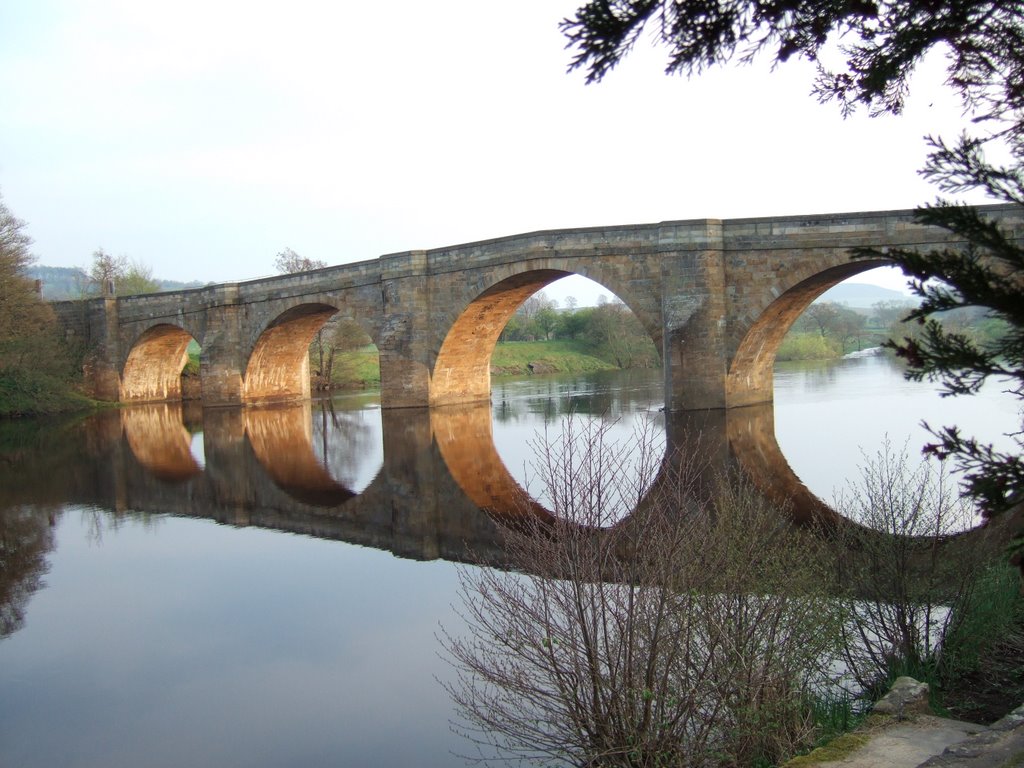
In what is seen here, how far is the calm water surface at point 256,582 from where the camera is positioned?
546 cm

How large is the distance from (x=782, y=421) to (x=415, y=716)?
1410 centimetres

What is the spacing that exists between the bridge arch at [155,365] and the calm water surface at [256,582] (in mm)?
14726

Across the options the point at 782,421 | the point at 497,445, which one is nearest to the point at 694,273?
the point at 782,421

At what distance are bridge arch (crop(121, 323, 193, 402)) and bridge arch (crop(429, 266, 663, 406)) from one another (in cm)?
1356

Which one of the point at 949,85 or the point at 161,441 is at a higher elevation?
the point at 949,85

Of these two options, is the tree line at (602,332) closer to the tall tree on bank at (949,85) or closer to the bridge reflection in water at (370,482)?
the bridge reflection in water at (370,482)

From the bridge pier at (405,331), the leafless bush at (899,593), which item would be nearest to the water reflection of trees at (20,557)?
the leafless bush at (899,593)

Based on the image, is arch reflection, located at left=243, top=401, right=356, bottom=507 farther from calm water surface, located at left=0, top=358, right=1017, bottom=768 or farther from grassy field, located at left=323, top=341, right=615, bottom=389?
grassy field, located at left=323, top=341, right=615, bottom=389

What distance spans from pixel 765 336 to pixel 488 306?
730 cm

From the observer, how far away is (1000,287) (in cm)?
236

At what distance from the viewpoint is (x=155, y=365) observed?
119ft

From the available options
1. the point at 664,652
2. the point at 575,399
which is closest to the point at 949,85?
the point at 664,652

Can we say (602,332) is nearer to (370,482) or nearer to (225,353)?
(225,353)

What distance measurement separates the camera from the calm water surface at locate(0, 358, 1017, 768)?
5.46m
